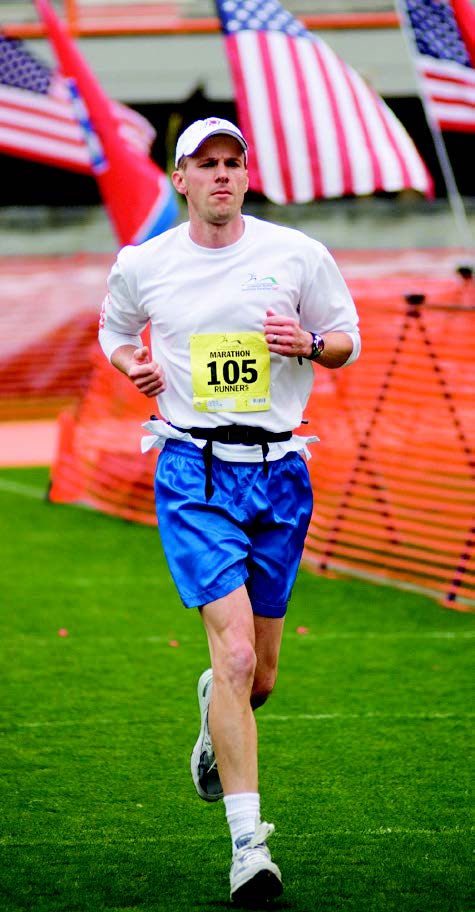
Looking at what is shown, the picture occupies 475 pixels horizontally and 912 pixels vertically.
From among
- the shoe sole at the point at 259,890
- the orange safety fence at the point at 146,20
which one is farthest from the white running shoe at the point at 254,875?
the orange safety fence at the point at 146,20

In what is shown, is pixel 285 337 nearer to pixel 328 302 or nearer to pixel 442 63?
pixel 328 302

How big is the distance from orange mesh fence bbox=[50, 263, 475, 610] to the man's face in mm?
4383

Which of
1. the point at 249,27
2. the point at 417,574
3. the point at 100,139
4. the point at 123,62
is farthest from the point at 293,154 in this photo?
the point at 123,62

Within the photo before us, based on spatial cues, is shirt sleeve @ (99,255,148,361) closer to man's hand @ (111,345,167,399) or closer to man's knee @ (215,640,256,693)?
man's hand @ (111,345,167,399)

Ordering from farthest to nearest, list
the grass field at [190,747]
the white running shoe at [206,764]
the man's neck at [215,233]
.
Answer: the white running shoe at [206,764] → the man's neck at [215,233] → the grass field at [190,747]

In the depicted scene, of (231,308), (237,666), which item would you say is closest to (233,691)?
(237,666)

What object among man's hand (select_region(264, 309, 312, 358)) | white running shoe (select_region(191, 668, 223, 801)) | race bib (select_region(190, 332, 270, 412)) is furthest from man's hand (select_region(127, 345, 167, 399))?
white running shoe (select_region(191, 668, 223, 801))

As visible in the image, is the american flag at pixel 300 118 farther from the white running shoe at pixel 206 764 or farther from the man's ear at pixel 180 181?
the white running shoe at pixel 206 764

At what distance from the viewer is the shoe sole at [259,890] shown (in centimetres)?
432

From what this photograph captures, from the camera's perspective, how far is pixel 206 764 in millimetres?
5051

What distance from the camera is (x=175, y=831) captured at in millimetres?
5191

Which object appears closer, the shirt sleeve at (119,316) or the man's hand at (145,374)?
the man's hand at (145,374)

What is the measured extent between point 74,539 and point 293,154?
3.22 metres

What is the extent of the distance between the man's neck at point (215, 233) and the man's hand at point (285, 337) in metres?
0.31
